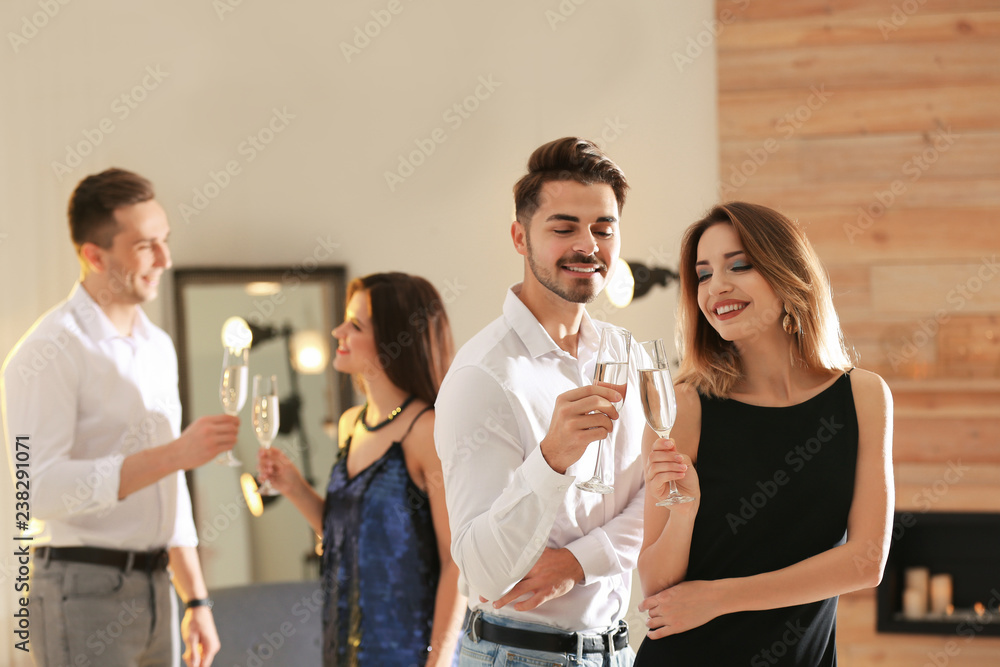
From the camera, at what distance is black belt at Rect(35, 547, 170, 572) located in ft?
7.77

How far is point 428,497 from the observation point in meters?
2.12

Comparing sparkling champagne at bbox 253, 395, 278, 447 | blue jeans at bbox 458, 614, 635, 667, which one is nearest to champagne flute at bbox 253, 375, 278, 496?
sparkling champagne at bbox 253, 395, 278, 447

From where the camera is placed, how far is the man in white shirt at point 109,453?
7.55 feet

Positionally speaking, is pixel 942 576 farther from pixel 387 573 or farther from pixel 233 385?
pixel 233 385

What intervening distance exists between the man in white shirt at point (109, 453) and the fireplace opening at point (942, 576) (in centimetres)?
247

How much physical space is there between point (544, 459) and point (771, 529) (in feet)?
1.44

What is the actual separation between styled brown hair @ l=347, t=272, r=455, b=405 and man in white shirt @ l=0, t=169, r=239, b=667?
45 cm

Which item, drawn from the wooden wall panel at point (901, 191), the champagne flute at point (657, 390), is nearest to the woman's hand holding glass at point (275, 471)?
the champagne flute at point (657, 390)

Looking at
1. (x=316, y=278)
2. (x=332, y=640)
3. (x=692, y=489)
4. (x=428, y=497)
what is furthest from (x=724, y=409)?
(x=316, y=278)

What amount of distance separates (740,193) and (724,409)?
6.85 ft

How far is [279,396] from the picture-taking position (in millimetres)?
3598

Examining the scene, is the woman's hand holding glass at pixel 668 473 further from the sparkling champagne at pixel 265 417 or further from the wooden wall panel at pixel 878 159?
the wooden wall panel at pixel 878 159

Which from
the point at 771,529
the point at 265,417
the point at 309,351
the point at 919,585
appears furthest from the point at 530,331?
the point at 919,585

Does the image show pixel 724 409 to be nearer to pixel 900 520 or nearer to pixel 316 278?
pixel 900 520
